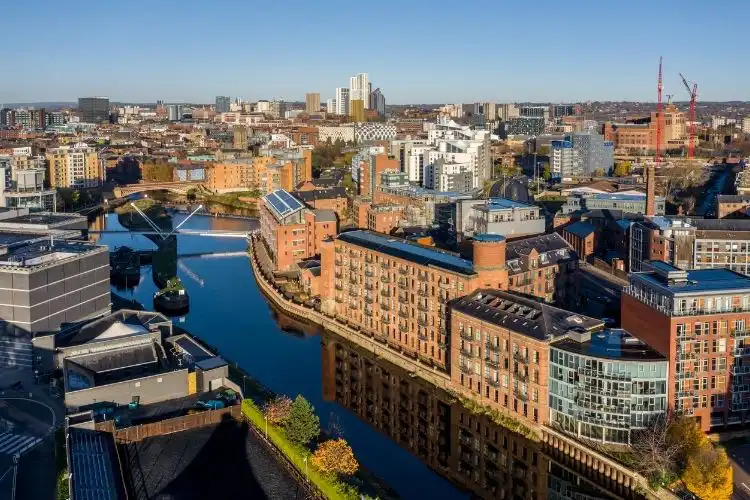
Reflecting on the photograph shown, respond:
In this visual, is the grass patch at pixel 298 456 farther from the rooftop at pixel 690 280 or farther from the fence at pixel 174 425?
the rooftop at pixel 690 280

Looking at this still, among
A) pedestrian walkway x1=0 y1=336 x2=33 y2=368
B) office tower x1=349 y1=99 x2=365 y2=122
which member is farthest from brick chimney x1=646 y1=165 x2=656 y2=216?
office tower x1=349 y1=99 x2=365 y2=122

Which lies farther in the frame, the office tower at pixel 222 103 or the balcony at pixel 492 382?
the office tower at pixel 222 103

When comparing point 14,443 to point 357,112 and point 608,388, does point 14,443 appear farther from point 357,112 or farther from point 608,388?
point 357,112

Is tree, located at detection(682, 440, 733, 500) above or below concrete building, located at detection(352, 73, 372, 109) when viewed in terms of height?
below

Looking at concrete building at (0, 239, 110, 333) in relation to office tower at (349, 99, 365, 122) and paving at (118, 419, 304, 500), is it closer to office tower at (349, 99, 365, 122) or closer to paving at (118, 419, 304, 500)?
paving at (118, 419, 304, 500)

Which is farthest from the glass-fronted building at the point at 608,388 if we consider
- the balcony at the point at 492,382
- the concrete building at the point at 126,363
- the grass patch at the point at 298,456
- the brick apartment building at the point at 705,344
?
the concrete building at the point at 126,363

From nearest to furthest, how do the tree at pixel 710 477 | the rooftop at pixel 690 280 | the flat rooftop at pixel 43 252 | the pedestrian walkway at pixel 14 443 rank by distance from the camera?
the tree at pixel 710 477 → the pedestrian walkway at pixel 14 443 → the rooftop at pixel 690 280 → the flat rooftop at pixel 43 252

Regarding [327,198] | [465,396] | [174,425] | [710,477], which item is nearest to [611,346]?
[710,477]
